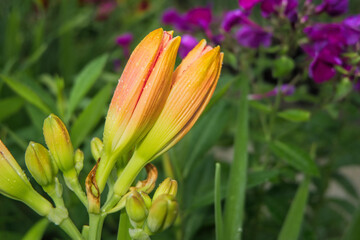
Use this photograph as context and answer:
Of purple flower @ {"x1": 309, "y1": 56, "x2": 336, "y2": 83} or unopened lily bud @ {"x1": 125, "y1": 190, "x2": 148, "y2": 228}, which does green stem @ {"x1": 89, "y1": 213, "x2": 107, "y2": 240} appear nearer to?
unopened lily bud @ {"x1": 125, "y1": 190, "x2": 148, "y2": 228}

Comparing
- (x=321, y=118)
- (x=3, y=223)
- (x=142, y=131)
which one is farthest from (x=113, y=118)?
(x=321, y=118)

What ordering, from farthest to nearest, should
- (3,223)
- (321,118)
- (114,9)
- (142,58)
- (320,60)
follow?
(114,9) → (321,118) → (3,223) → (320,60) → (142,58)

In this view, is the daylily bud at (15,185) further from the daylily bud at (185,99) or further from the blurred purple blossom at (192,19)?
the blurred purple blossom at (192,19)

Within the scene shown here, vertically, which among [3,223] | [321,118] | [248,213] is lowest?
[3,223]

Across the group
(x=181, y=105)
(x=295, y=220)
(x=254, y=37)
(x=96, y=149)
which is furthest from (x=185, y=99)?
(x=254, y=37)

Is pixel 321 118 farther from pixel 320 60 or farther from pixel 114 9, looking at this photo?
pixel 114 9

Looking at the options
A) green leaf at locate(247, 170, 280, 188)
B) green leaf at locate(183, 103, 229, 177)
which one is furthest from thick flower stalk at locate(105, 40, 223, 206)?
green leaf at locate(183, 103, 229, 177)

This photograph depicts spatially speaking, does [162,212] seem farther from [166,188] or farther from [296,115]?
[296,115]
